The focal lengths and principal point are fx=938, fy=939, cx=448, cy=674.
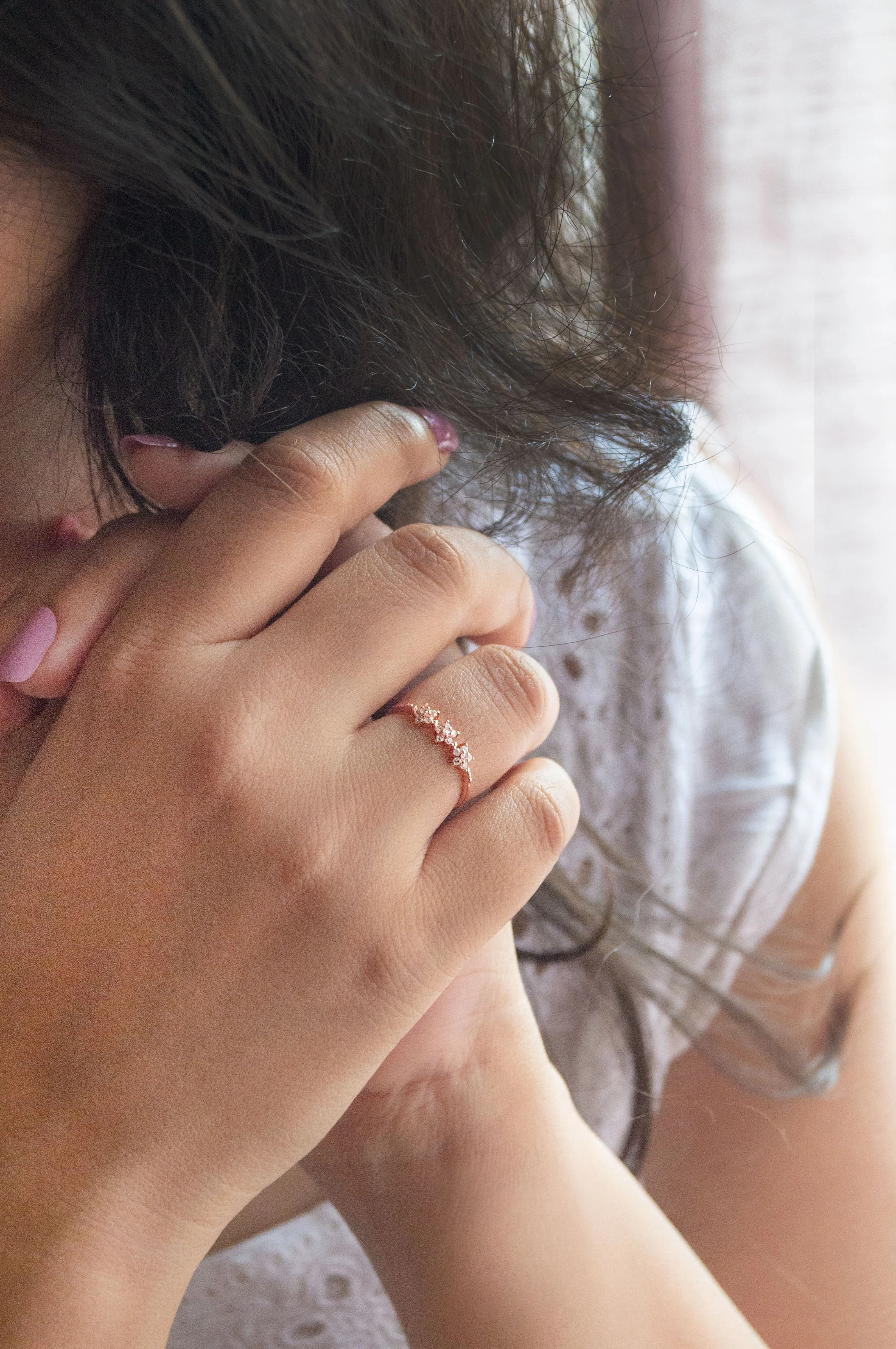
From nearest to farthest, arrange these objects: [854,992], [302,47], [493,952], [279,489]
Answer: [302,47] < [279,489] < [493,952] < [854,992]

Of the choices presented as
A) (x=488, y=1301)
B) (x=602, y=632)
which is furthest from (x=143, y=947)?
(x=602, y=632)

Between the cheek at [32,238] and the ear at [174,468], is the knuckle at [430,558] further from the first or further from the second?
the cheek at [32,238]

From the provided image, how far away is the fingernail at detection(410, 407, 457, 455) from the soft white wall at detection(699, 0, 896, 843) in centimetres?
63

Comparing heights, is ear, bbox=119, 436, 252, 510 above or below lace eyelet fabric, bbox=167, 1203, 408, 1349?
above

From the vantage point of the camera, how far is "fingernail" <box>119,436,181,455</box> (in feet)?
1.85

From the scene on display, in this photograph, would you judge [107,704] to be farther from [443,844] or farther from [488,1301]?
[488,1301]

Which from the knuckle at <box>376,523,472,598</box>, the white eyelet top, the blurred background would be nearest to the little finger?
the knuckle at <box>376,523,472,598</box>

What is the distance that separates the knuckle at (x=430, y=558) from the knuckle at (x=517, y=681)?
44 mm

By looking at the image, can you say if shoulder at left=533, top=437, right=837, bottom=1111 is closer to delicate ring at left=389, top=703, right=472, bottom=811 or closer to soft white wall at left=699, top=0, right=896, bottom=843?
soft white wall at left=699, top=0, right=896, bottom=843

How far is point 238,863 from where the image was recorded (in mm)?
503

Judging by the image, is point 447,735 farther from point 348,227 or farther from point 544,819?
point 348,227

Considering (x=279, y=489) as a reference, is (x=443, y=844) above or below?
below

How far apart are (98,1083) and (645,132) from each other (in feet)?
3.14

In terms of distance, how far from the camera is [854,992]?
2.78 feet
